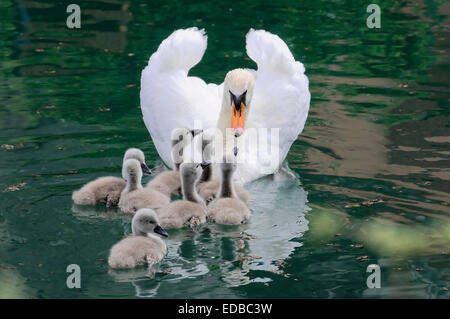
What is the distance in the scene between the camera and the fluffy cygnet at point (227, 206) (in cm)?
804

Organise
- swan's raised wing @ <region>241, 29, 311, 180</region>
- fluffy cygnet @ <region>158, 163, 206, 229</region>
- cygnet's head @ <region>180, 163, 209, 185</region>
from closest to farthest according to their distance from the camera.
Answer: fluffy cygnet @ <region>158, 163, 206, 229</region> → cygnet's head @ <region>180, 163, 209, 185</region> → swan's raised wing @ <region>241, 29, 311, 180</region>

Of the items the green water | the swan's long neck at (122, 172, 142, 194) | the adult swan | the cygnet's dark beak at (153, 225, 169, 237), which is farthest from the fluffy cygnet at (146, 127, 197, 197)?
the cygnet's dark beak at (153, 225, 169, 237)

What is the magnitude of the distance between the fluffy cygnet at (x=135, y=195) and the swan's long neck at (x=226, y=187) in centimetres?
51

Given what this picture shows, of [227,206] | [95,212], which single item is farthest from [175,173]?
[227,206]

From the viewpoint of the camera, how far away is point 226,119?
31.4 feet

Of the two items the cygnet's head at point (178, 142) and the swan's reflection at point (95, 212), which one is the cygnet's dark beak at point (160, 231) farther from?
the cygnet's head at point (178, 142)

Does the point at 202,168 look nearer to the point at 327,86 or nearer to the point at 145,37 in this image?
the point at 327,86

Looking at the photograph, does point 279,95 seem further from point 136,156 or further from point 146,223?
point 146,223

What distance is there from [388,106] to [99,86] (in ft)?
12.9

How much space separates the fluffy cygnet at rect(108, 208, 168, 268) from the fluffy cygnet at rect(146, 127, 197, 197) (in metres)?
1.37

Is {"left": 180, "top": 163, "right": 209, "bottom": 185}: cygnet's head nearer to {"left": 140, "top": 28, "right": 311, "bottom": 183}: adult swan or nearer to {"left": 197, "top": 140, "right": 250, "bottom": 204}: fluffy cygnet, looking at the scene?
{"left": 197, "top": 140, "right": 250, "bottom": 204}: fluffy cygnet

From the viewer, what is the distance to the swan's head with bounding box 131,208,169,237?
7418mm

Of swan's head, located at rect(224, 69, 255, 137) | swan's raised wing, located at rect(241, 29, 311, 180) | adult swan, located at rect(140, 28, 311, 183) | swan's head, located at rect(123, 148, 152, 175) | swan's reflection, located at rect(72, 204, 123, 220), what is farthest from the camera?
swan's raised wing, located at rect(241, 29, 311, 180)

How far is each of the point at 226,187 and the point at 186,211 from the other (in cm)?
58
